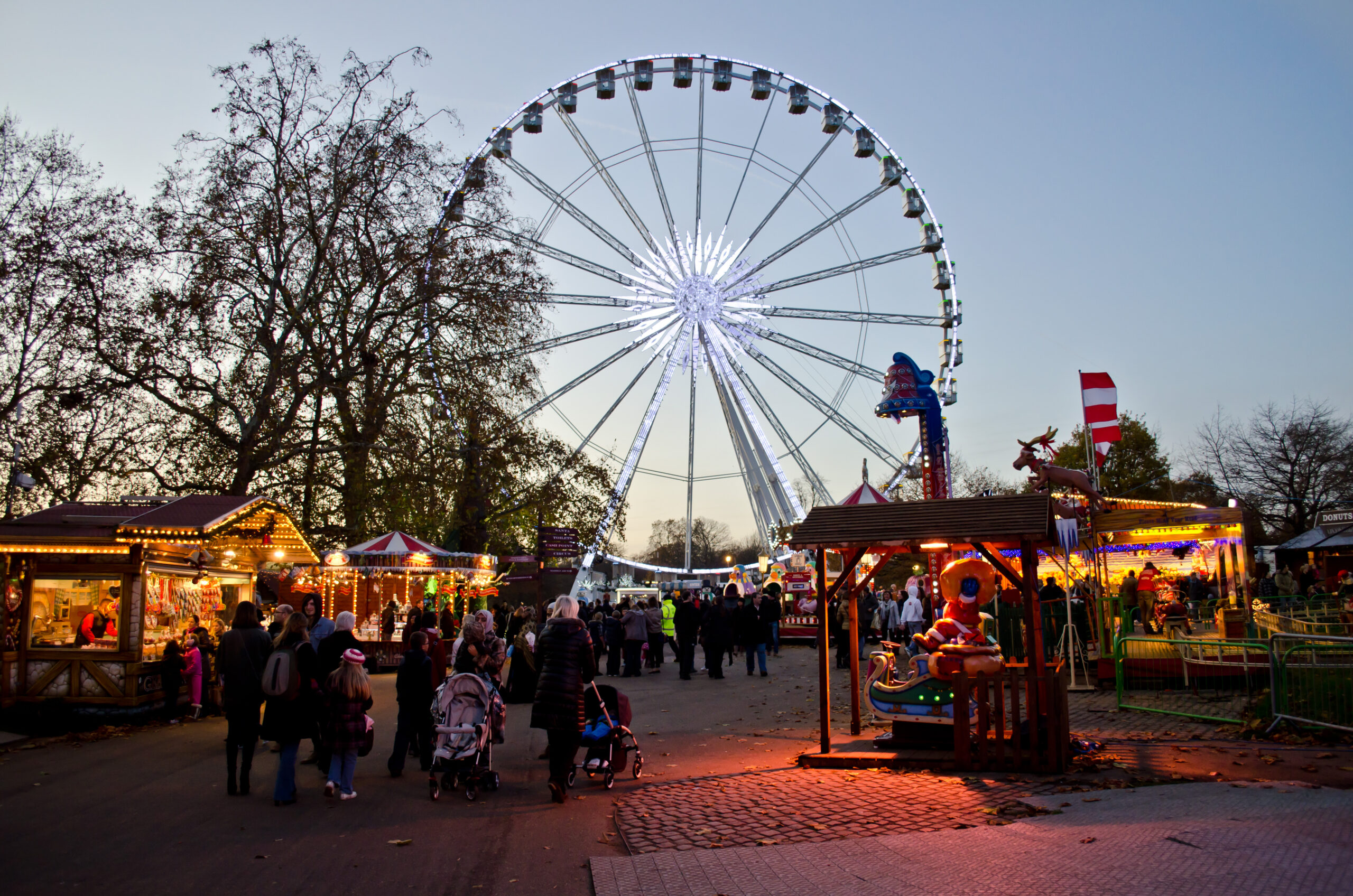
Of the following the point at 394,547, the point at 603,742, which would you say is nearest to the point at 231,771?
the point at 603,742

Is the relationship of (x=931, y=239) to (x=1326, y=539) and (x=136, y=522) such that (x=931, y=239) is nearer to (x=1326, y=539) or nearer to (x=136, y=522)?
(x=1326, y=539)

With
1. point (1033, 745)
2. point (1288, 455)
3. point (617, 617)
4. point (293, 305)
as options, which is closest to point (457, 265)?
point (293, 305)

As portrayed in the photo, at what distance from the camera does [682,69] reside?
89.7ft

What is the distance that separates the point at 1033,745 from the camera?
7.53 meters

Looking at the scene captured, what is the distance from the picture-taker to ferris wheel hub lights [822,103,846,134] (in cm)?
2728

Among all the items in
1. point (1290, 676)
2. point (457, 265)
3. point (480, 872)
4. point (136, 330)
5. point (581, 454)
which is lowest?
point (480, 872)

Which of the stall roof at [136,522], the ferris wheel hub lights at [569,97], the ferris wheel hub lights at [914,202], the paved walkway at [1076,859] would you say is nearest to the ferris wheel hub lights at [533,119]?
the ferris wheel hub lights at [569,97]

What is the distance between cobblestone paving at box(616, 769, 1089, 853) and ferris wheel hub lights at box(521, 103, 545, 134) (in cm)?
2189

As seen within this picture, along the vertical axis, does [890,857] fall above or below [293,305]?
below

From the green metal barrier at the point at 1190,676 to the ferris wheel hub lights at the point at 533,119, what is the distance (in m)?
19.6

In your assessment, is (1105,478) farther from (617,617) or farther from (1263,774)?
(1263,774)

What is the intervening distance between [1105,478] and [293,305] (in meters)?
39.6

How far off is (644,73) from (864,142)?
622cm

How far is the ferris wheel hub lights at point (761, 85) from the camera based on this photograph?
27.3 metres
